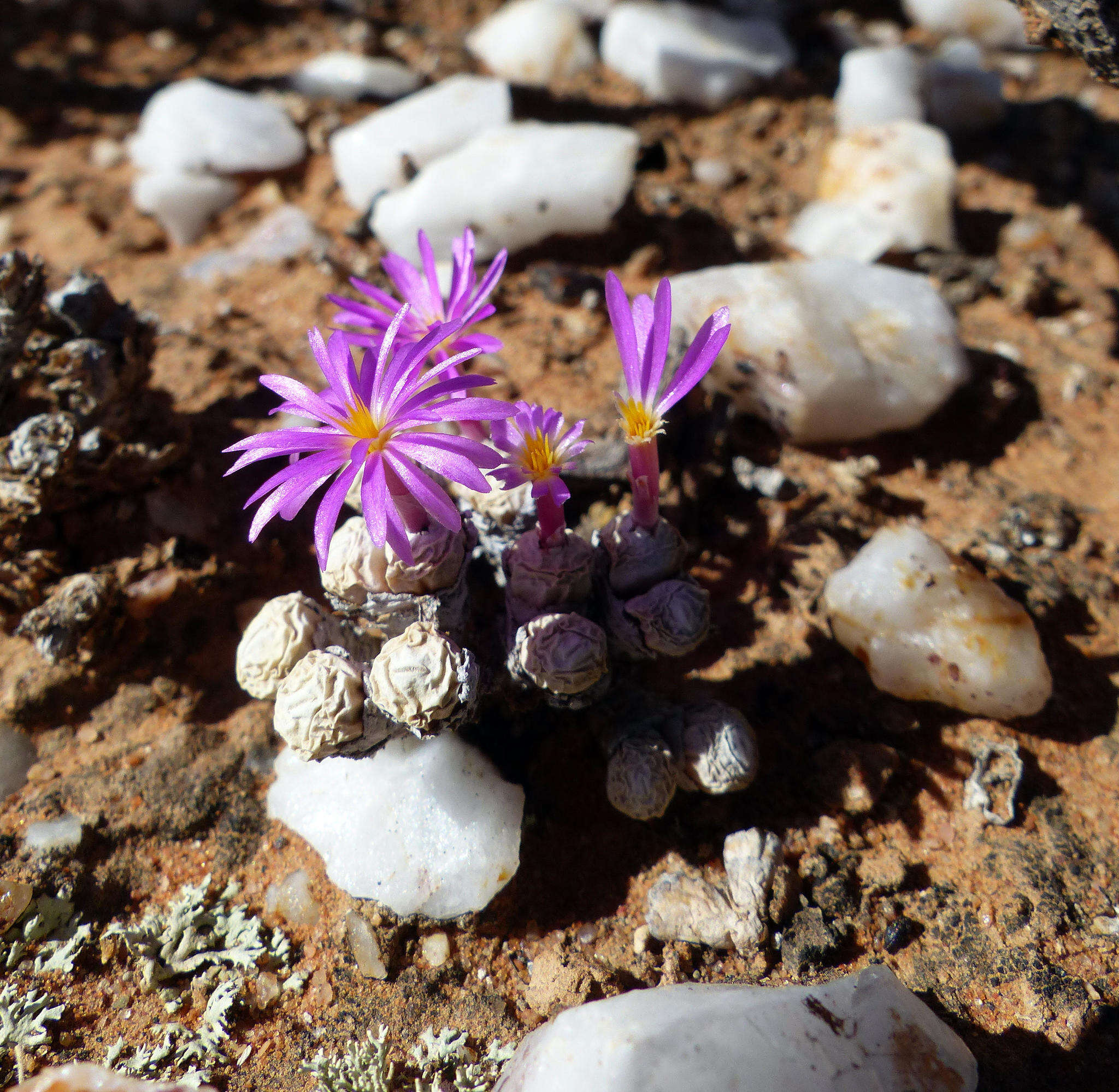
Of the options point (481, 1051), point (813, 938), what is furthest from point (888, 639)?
point (481, 1051)

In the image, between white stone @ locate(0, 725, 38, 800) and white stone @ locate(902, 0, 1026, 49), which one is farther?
white stone @ locate(902, 0, 1026, 49)

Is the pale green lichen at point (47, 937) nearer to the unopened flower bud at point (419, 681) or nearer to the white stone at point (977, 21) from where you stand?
the unopened flower bud at point (419, 681)

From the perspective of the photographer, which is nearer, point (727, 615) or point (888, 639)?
point (888, 639)

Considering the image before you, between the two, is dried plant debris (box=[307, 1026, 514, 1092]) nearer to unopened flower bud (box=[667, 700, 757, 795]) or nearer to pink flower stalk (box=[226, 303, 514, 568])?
unopened flower bud (box=[667, 700, 757, 795])

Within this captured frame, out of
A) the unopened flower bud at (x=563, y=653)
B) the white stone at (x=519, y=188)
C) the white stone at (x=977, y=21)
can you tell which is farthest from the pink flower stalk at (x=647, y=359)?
the white stone at (x=977, y=21)

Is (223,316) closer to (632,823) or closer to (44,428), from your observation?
(44,428)

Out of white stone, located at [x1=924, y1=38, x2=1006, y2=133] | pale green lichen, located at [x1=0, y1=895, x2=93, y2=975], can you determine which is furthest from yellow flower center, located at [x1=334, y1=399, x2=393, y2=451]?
white stone, located at [x1=924, y1=38, x2=1006, y2=133]

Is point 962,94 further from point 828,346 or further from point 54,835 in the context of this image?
point 54,835

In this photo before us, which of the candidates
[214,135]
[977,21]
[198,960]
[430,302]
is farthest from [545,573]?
[977,21]
